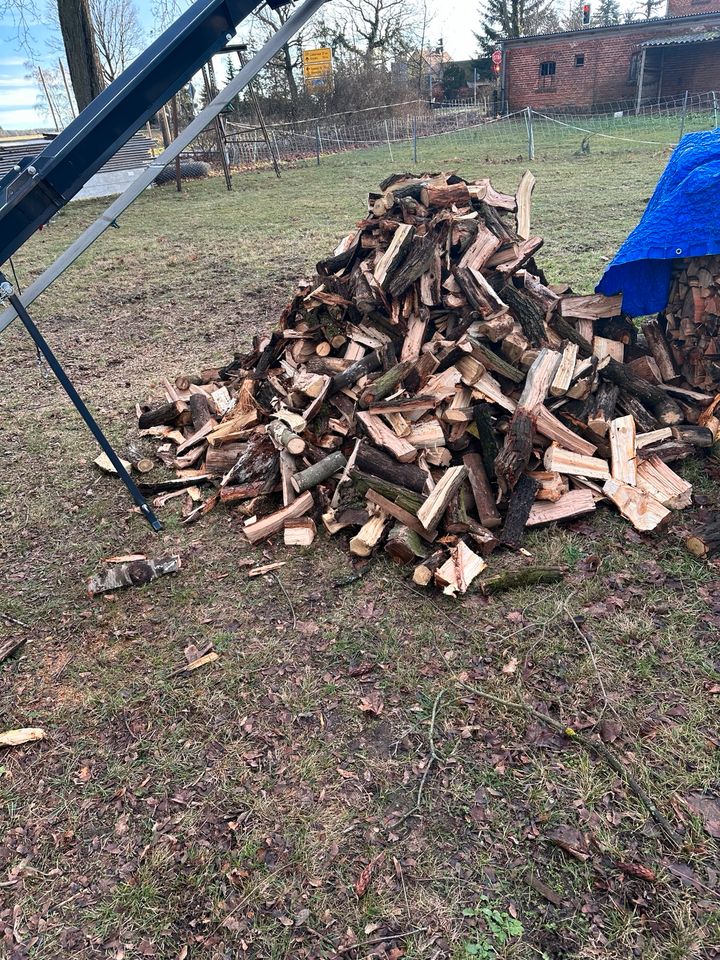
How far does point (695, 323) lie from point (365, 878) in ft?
15.2

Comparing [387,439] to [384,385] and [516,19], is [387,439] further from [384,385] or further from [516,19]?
[516,19]

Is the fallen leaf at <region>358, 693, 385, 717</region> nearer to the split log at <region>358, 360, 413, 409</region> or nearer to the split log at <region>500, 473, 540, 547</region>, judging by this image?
the split log at <region>500, 473, 540, 547</region>

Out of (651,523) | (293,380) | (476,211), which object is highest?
(476,211)

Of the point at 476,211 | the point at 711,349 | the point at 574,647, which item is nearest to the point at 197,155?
the point at 476,211

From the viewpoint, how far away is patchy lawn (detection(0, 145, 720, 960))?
7.77 feet

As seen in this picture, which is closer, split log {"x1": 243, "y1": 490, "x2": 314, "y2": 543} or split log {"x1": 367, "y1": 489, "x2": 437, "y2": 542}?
split log {"x1": 367, "y1": 489, "x2": 437, "y2": 542}

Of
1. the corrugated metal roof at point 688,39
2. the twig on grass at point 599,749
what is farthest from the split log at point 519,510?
the corrugated metal roof at point 688,39

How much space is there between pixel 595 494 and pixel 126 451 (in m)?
4.05

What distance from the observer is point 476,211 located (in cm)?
549

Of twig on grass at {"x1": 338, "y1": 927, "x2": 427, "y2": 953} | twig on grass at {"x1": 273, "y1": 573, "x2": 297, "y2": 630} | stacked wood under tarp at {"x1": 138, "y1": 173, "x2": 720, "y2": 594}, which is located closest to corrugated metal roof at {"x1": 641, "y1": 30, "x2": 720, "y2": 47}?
stacked wood under tarp at {"x1": 138, "y1": 173, "x2": 720, "y2": 594}

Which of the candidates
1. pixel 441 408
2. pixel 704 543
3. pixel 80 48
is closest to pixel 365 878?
pixel 704 543

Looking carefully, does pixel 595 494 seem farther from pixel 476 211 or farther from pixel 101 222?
pixel 101 222

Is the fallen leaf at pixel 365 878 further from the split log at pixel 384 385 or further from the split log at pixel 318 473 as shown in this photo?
the split log at pixel 384 385

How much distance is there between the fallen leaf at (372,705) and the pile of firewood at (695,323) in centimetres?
369
